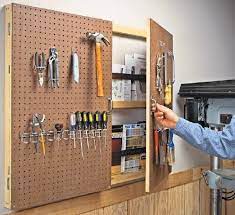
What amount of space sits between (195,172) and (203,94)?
2.25 ft

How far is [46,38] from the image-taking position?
1.61m

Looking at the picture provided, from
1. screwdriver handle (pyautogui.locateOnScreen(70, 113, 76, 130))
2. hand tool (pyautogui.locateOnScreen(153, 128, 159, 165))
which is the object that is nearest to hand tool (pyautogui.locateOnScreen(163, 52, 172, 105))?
hand tool (pyautogui.locateOnScreen(153, 128, 159, 165))

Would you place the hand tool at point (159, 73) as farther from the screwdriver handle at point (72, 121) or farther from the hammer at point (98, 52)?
the screwdriver handle at point (72, 121)

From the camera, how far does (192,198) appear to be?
261 centimetres

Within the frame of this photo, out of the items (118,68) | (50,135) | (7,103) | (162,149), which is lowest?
(162,149)

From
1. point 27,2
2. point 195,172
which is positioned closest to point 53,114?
point 27,2

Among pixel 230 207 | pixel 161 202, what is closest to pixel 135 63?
pixel 161 202

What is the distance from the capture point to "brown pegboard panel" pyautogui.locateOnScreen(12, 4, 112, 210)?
153cm

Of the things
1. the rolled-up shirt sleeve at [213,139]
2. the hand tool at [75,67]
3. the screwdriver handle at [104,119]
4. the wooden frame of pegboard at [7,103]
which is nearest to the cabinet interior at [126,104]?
the screwdriver handle at [104,119]

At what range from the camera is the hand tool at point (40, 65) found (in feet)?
5.13

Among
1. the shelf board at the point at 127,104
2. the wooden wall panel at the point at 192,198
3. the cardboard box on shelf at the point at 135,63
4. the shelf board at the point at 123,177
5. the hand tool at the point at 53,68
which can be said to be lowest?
the wooden wall panel at the point at 192,198

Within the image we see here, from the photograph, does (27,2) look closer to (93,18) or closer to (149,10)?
(93,18)

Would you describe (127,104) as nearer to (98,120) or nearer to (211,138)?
(98,120)

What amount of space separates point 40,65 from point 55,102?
0.64ft
